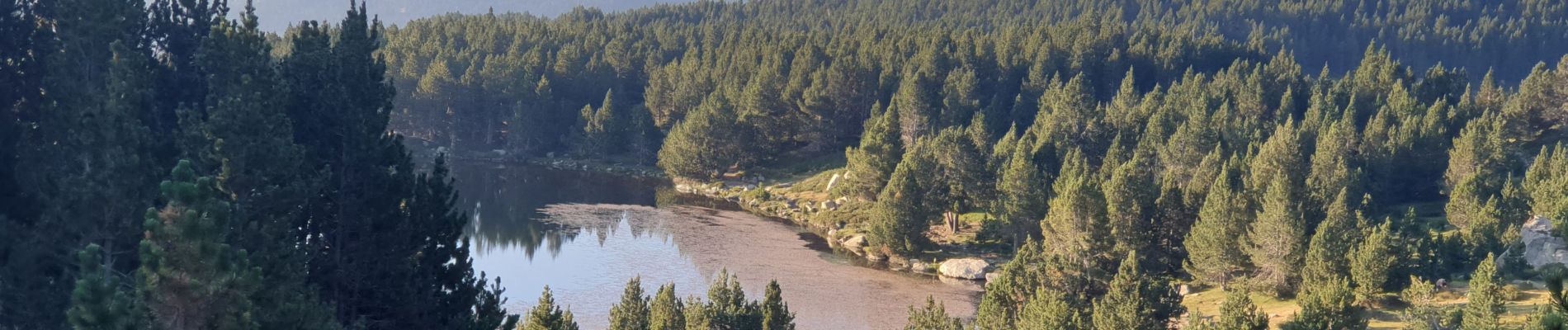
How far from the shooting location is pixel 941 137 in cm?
7850

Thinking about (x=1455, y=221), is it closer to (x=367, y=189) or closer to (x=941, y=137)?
(x=941, y=137)

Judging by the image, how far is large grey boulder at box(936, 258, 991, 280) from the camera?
7006 cm

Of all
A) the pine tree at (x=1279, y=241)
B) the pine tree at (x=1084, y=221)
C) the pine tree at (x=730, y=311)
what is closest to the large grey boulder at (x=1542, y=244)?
the pine tree at (x=1279, y=241)

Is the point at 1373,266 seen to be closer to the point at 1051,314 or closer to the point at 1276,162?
the point at 1051,314

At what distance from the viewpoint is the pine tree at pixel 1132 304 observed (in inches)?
1631

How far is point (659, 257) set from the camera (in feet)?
246

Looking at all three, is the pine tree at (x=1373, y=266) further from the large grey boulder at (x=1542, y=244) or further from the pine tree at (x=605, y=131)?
the pine tree at (x=605, y=131)

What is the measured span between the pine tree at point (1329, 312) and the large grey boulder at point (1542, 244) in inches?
514

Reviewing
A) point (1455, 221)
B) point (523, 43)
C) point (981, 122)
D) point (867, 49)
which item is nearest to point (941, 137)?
point (981, 122)

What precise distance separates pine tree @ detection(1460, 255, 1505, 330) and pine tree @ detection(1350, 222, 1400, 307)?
18.4 ft

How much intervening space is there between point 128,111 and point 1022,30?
406 feet

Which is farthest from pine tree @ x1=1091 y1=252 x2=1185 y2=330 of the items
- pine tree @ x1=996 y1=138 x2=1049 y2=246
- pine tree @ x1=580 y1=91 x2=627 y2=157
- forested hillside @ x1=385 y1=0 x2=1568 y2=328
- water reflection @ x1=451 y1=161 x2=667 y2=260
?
pine tree @ x1=580 y1=91 x2=627 y2=157

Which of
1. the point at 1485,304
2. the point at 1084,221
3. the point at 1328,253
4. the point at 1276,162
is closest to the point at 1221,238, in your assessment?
the point at 1084,221

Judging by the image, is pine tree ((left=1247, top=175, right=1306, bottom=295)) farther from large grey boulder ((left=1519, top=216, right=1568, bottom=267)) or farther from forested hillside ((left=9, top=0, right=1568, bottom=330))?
large grey boulder ((left=1519, top=216, right=1568, bottom=267))
